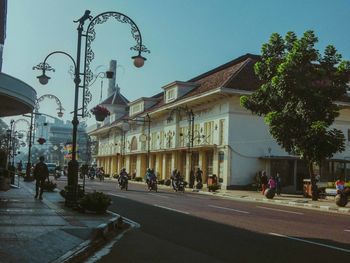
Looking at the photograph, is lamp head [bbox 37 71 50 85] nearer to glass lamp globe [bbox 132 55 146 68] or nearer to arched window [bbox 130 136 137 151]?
glass lamp globe [bbox 132 55 146 68]

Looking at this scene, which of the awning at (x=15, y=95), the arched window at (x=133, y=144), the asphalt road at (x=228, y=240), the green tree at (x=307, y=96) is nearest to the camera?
the asphalt road at (x=228, y=240)

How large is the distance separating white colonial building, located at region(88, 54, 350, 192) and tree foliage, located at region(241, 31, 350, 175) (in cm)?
1318

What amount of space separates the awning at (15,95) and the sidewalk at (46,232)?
3.71 meters

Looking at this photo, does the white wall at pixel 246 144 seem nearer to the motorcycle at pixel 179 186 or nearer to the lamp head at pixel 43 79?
the motorcycle at pixel 179 186

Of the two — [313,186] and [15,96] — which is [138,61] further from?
[313,186]

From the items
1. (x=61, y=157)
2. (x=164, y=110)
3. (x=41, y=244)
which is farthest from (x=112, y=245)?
(x=61, y=157)

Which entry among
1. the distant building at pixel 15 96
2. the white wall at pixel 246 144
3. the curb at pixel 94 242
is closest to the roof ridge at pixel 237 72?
the white wall at pixel 246 144

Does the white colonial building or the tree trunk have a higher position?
the white colonial building

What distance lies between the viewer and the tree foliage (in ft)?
94.7

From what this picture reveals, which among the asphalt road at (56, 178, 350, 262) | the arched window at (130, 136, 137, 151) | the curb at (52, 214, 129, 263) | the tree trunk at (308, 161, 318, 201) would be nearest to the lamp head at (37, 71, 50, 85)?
the asphalt road at (56, 178, 350, 262)

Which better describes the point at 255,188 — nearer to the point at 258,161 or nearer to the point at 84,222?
the point at 258,161

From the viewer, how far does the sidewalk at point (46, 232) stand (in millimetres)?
8359

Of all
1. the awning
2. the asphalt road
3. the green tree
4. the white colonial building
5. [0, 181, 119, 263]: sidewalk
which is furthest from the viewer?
the white colonial building

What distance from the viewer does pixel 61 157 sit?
472ft
